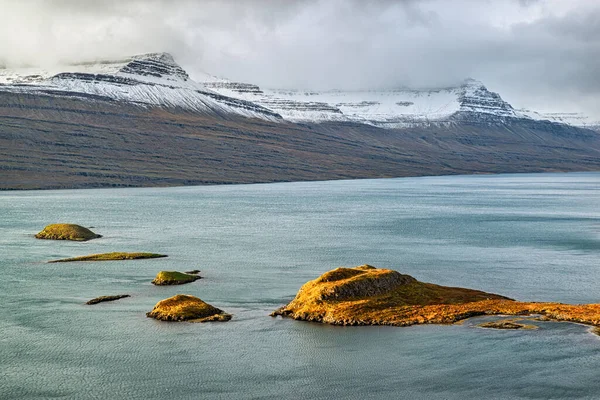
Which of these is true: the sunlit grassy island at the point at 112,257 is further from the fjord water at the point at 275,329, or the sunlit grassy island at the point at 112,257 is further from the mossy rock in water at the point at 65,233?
the mossy rock in water at the point at 65,233

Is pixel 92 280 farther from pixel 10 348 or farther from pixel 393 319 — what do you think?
pixel 393 319

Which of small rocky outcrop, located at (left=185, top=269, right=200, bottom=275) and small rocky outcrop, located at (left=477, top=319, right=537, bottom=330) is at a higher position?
small rocky outcrop, located at (left=477, top=319, right=537, bottom=330)

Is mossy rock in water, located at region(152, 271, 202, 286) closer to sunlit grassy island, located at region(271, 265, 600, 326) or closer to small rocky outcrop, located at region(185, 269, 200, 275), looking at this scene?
small rocky outcrop, located at region(185, 269, 200, 275)

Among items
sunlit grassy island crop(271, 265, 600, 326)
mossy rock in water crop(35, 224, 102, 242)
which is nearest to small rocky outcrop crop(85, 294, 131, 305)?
sunlit grassy island crop(271, 265, 600, 326)

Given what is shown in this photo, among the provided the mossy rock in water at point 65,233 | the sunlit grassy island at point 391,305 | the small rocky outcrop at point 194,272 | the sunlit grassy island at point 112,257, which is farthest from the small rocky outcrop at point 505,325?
the mossy rock in water at point 65,233

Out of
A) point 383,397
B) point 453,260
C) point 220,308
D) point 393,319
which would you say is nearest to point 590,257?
point 453,260

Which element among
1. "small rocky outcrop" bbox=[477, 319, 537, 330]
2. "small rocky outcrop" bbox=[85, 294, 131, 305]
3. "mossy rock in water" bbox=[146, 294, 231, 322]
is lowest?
"small rocky outcrop" bbox=[85, 294, 131, 305]

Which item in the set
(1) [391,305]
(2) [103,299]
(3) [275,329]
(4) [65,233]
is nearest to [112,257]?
(2) [103,299]
